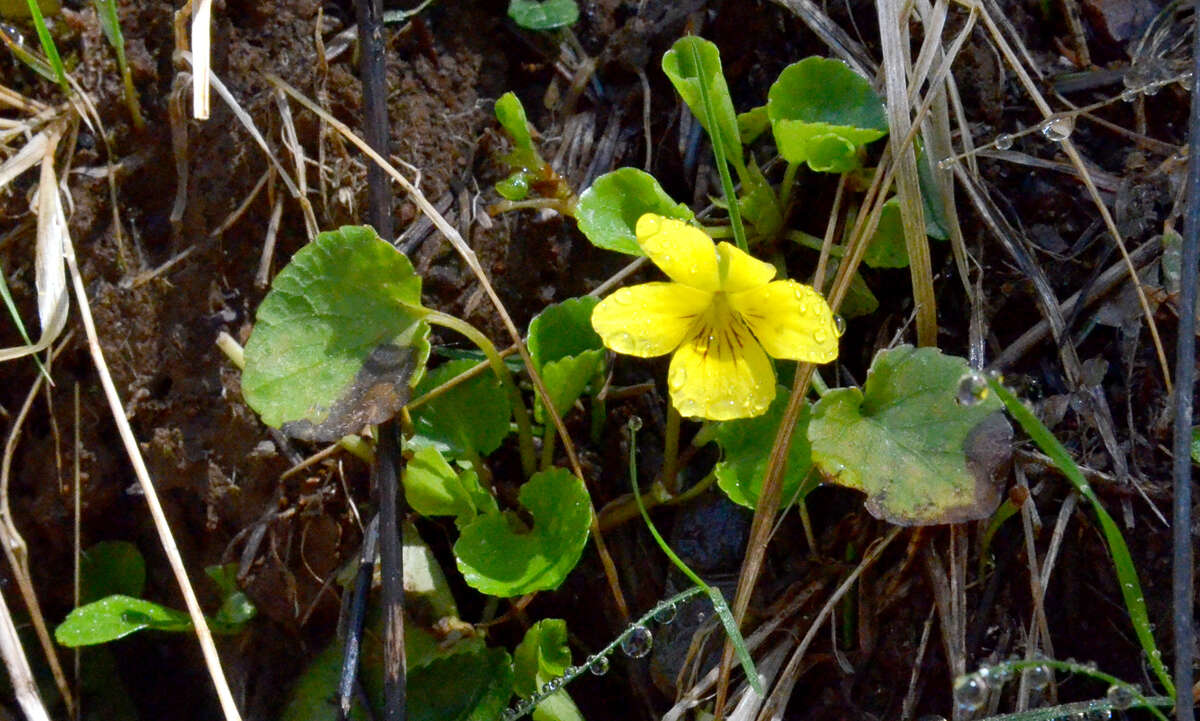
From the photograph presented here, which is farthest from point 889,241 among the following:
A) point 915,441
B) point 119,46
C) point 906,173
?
point 119,46

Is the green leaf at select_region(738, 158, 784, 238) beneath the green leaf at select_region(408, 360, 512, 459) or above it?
A: above

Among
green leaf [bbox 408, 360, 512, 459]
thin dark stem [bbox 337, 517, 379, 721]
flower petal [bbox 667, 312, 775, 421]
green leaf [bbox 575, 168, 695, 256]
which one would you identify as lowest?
thin dark stem [bbox 337, 517, 379, 721]

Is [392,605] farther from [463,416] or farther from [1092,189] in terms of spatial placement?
[1092,189]

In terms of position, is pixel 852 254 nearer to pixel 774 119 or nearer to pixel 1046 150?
pixel 774 119

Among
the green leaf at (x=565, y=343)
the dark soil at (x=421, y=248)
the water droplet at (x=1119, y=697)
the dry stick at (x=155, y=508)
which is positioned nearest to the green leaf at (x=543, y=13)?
the dark soil at (x=421, y=248)

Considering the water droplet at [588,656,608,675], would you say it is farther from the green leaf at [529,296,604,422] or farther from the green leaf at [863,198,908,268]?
the green leaf at [863,198,908,268]

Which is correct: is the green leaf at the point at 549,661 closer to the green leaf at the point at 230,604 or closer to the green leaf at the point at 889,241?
the green leaf at the point at 230,604

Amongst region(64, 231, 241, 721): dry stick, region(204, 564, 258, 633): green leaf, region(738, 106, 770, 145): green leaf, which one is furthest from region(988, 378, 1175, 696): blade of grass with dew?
region(204, 564, 258, 633): green leaf
